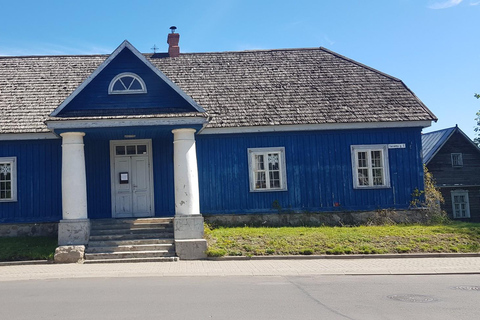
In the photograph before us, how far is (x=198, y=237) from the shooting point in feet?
48.6

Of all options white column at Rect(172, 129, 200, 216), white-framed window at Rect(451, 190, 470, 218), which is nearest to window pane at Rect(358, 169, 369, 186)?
white column at Rect(172, 129, 200, 216)

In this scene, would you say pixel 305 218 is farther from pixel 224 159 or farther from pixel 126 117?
pixel 126 117

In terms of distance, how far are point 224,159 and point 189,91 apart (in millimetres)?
3475

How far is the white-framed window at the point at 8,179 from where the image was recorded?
1784 cm

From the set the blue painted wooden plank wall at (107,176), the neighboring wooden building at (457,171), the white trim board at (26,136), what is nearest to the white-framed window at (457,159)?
the neighboring wooden building at (457,171)

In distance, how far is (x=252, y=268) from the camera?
12453mm

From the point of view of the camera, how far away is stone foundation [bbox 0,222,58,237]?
17.5m

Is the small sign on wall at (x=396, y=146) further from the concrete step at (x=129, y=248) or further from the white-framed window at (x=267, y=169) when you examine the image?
the concrete step at (x=129, y=248)

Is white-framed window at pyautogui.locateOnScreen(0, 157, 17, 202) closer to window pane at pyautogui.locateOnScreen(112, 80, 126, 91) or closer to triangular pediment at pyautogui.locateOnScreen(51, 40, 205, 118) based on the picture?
triangular pediment at pyautogui.locateOnScreen(51, 40, 205, 118)

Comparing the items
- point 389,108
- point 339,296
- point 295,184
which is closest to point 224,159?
point 295,184

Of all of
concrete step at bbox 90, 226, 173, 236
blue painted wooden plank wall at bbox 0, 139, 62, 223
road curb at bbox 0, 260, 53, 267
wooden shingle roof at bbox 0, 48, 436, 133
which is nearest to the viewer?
road curb at bbox 0, 260, 53, 267

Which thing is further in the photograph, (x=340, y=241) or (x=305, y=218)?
(x=305, y=218)

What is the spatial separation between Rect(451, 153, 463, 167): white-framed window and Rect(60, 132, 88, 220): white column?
88.3ft

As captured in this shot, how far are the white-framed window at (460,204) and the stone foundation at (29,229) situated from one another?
1010 inches
